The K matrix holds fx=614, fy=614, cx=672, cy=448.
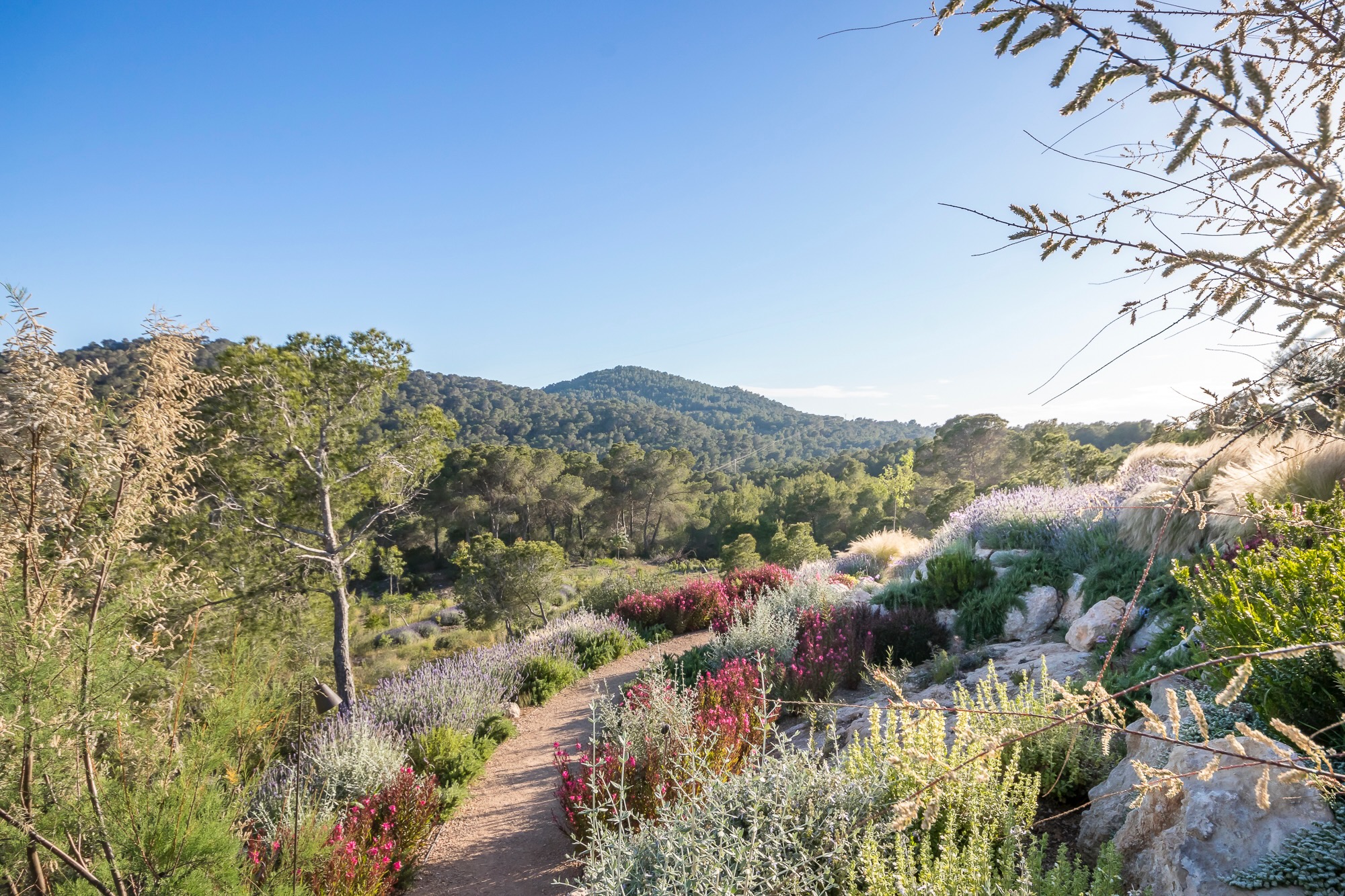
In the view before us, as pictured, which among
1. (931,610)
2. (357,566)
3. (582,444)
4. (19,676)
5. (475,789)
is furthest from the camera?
(582,444)

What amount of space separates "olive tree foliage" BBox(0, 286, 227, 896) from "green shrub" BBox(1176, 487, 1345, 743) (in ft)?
13.3

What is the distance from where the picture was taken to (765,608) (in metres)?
7.73

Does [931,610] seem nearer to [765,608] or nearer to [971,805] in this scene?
[765,608]

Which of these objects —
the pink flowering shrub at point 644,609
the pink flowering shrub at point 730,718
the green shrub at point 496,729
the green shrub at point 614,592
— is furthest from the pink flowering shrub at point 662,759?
the green shrub at point 614,592

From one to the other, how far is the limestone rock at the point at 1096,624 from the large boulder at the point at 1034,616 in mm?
876

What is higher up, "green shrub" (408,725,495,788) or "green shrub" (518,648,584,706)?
"green shrub" (408,725,495,788)

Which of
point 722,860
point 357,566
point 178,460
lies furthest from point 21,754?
point 357,566

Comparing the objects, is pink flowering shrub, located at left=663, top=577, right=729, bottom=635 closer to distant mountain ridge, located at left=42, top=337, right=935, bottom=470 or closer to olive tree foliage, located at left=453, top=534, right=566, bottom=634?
olive tree foliage, located at left=453, top=534, right=566, bottom=634

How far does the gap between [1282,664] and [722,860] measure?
7.64ft

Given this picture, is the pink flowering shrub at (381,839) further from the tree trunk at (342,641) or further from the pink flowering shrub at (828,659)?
the tree trunk at (342,641)

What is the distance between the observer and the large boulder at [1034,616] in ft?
19.3

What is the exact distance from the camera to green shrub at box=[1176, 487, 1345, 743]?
227 cm

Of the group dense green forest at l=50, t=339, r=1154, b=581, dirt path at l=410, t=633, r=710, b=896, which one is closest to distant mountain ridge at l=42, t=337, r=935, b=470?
dense green forest at l=50, t=339, r=1154, b=581

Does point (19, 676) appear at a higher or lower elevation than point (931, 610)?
higher
